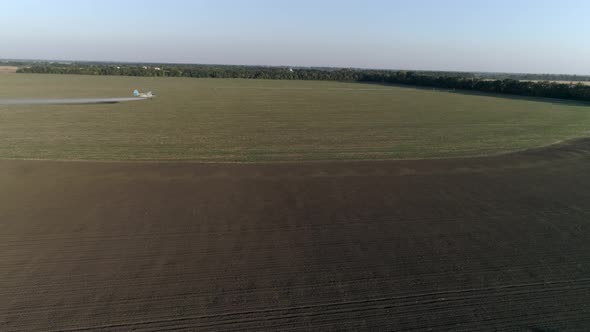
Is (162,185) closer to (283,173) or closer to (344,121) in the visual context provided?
(283,173)

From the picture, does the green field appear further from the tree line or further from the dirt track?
the tree line

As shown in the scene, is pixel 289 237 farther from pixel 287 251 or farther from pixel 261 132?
pixel 261 132

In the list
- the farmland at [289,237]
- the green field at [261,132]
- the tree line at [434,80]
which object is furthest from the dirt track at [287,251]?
the tree line at [434,80]

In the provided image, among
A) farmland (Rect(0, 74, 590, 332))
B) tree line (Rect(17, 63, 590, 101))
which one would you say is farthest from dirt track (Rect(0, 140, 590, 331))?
tree line (Rect(17, 63, 590, 101))

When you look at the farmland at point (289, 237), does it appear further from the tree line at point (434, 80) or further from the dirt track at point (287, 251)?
the tree line at point (434, 80)

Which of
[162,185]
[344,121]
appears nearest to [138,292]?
[162,185]

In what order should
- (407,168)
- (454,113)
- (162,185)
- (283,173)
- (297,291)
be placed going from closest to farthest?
(297,291)
(162,185)
(283,173)
(407,168)
(454,113)

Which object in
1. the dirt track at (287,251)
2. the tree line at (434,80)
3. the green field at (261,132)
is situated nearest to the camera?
the dirt track at (287,251)

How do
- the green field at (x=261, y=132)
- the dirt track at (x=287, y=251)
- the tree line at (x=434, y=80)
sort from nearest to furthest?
the dirt track at (x=287, y=251), the green field at (x=261, y=132), the tree line at (x=434, y=80)
